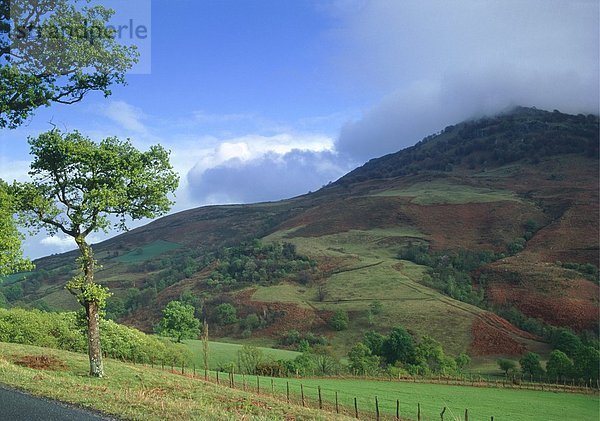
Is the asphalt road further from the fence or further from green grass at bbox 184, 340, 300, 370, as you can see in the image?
green grass at bbox 184, 340, 300, 370

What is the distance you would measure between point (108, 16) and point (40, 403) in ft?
58.9

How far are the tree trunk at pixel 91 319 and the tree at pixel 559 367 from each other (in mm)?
81585

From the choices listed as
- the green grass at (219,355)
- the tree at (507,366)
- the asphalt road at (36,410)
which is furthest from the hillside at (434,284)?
the asphalt road at (36,410)

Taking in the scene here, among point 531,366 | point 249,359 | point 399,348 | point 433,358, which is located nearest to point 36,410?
point 249,359

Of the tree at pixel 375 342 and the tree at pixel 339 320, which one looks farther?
the tree at pixel 339 320

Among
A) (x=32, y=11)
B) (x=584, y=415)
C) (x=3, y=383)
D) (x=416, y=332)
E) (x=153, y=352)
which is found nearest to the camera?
(x=3, y=383)

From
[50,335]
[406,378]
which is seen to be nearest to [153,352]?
[50,335]

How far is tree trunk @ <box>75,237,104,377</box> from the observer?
89.9ft

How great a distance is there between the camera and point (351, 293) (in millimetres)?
135375

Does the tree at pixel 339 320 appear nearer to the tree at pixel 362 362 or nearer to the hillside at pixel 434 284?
the hillside at pixel 434 284

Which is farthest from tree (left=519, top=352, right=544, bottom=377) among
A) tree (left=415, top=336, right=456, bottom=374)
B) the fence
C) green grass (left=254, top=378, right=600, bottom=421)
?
the fence

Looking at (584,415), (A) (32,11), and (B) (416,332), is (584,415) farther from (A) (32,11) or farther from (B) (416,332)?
(A) (32,11)

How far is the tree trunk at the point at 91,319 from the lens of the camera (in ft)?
89.9

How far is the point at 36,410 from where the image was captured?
44.9 feet
